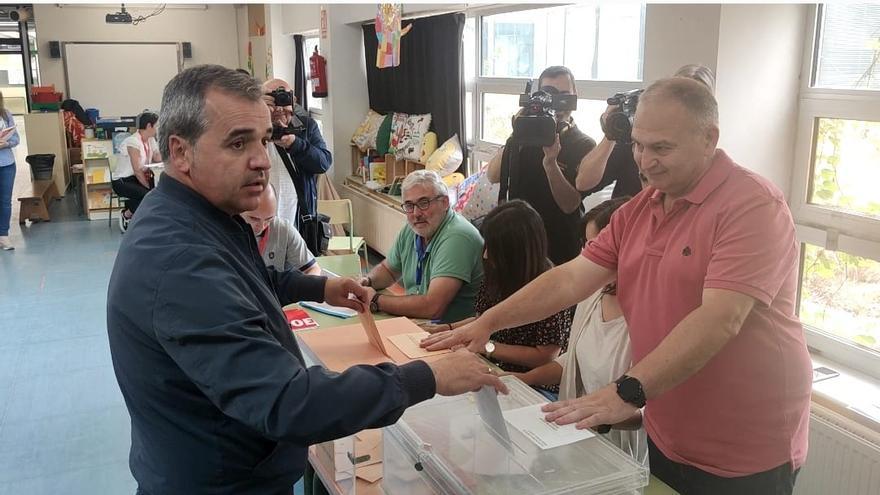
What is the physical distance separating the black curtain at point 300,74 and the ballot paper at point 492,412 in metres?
8.84

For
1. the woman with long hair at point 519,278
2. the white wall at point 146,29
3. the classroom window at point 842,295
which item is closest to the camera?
the woman with long hair at point 519,278

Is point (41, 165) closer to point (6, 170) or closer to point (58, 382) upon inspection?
point (6, 170)

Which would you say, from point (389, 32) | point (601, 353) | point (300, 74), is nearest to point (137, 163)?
point (389, 32)

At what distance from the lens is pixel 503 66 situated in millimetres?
5250

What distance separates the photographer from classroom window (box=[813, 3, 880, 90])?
2.57 m

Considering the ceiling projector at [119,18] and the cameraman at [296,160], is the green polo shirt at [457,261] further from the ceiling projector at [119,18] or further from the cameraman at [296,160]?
the ceiling projector at [119,18]

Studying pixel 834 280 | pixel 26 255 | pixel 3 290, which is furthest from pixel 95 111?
pixel 834 280

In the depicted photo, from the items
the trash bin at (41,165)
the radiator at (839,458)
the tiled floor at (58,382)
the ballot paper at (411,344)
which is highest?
the ballot paper at (411,344)

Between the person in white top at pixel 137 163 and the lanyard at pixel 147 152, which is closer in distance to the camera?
the person in white top at pixel 137 163

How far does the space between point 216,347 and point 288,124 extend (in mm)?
2733

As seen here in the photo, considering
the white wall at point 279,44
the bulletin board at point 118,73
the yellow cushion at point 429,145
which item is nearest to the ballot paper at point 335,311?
the yellow cushion at point 429,145

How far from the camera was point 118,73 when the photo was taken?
38.2 ft

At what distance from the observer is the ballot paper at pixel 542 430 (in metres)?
1.37

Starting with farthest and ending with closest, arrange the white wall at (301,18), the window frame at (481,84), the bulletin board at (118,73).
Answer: the bulletin board at (118,73) → the white wall at (301,18) → the window frame at (481,84)
